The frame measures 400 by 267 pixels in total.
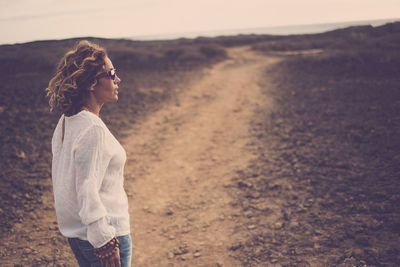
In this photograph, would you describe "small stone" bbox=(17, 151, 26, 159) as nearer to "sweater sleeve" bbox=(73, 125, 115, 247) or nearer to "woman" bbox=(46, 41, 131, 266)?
"woman" bbox=(46, 41, 131, 266)

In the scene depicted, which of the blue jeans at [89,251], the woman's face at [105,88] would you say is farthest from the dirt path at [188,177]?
the woman's face at [105,88]

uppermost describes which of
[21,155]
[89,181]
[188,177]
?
[89,181]

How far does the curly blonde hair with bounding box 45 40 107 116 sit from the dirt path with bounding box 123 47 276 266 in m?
2.65

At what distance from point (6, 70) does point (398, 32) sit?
24.8 meters

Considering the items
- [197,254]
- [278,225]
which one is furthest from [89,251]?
[278,225]

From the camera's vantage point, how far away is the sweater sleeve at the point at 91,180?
1471 millimetres

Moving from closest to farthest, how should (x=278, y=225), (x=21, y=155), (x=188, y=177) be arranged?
(x=278, y=225) < (x=188, y=177) < (x=21, y=155)

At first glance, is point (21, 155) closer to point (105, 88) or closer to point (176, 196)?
point (176, 196)

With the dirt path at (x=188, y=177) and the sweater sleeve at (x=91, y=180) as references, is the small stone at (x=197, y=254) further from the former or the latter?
the sweater sleeve at (x=91, y=180)

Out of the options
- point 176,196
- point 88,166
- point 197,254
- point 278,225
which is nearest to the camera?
point 88,166

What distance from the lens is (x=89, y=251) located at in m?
1.64

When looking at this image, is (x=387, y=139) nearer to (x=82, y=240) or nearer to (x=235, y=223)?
(x=235, y=223)

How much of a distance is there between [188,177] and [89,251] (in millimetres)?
4109

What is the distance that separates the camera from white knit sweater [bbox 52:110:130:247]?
1.48 metres
